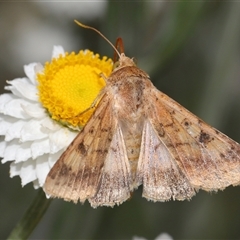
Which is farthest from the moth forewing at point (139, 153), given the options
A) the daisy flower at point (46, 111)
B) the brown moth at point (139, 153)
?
the daisy flower at point (46, 111)

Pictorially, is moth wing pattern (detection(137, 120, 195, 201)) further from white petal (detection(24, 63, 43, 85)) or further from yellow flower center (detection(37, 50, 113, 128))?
white petal (detection(24, 63, 43, 85))

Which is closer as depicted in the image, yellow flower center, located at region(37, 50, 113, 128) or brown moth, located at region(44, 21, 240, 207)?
brown moth, located at region(44, 21, 240, 207)

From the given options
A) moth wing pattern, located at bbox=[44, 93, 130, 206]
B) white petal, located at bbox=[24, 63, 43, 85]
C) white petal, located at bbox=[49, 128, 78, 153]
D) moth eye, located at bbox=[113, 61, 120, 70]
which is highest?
moth eye, located at bbox=[113, 61, 120, 70]

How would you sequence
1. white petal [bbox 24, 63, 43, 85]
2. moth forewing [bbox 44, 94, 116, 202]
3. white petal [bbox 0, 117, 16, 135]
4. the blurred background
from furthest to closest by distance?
the blurred background, white petal [bbox 24, 63, 43, 85], white petal [bbox 0, 117, 16, 135], moth forewing [bbox 44, 94, 116, 202]

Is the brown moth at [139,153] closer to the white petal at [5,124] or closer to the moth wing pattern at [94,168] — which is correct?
the moth wing pattern at [94,168]

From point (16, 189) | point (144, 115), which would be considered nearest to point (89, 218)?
point (16, 189)

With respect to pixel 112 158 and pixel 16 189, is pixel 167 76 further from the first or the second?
pixel 112 158

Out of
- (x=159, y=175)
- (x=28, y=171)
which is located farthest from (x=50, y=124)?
(x=159, y=175)

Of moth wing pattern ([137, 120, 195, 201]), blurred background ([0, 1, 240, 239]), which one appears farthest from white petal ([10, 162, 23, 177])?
blurred background ([0, 1, 240, 239])
